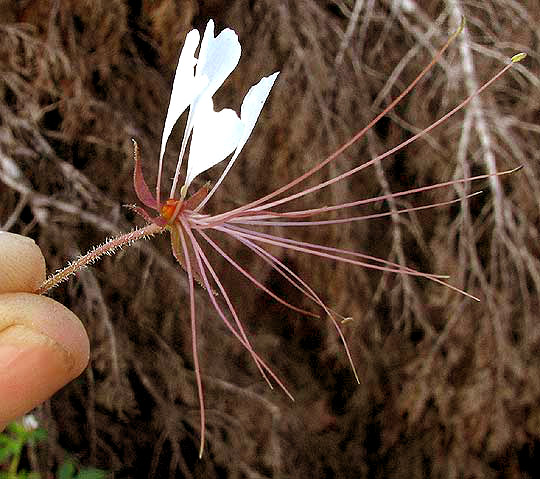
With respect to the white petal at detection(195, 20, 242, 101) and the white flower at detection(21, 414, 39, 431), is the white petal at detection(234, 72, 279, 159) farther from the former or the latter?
the white flower at detection(21, 414, 39, 431)

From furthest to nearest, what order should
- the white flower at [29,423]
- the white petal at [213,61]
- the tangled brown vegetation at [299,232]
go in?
the tangled brown vegetation at [299,232]
the white flower at [29,423]
the white petal at [213,61]

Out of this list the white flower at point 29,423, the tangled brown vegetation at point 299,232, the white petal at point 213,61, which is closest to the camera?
the white petal at point 213,61

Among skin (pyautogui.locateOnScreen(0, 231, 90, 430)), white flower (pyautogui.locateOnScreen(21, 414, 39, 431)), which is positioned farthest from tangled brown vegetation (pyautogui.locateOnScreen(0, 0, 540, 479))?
skin (pyautogui.locateOnScreen(0, 231, 90, 430))

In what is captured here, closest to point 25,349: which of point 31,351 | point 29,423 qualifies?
point 31,351

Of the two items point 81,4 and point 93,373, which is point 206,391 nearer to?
point 93,373

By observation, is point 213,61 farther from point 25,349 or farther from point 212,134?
point 25,349

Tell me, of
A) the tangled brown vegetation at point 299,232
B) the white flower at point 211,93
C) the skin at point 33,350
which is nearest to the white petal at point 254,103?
the white flower at point 211,93

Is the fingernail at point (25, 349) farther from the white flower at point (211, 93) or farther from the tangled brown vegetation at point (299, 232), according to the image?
the tangled brown vegetation at point (299, 232)
